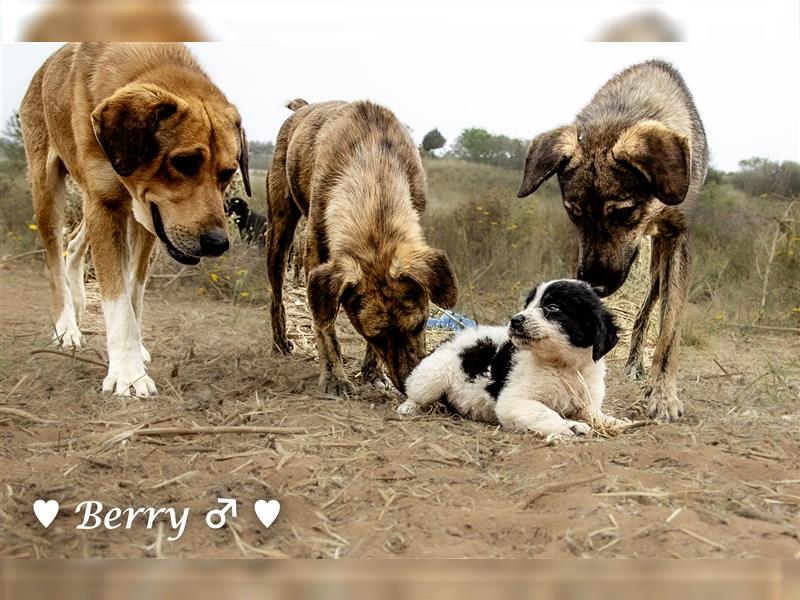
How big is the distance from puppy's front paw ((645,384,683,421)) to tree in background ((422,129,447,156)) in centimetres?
200

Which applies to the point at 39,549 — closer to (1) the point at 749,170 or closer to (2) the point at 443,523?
(2) the point at 443,523

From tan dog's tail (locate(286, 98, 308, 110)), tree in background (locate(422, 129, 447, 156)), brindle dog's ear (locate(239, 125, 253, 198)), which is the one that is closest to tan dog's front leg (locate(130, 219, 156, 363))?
brindle dog's ear (locate(239, 125, 253, 198))

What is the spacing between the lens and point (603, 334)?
183 inches

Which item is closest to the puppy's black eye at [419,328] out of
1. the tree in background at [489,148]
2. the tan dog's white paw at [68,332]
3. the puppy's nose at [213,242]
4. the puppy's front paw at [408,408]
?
the puppy's front paw at [408,408]

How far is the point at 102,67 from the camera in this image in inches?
207

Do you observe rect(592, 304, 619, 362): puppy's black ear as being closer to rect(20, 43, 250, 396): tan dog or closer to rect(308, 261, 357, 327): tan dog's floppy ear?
rect(308, 261, 357, 327): tan dog's floppy ear

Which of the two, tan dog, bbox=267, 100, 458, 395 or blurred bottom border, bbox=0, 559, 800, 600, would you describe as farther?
tan dog, bbox=267, 100, 458, 395

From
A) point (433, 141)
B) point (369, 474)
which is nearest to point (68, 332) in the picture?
point (433, 141)

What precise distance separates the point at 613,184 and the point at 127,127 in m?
2.67

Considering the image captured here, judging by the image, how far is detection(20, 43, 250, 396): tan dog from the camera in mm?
4895

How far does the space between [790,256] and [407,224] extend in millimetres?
4288

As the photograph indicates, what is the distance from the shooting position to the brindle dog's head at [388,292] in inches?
197

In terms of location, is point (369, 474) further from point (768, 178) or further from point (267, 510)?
point (768, 178)

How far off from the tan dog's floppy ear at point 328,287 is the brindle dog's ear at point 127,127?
111cm
